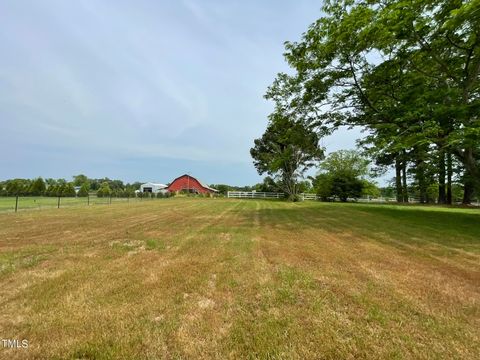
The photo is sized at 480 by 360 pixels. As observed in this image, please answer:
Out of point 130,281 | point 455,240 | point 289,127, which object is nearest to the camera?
point 130,281

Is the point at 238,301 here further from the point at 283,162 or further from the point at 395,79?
the point at 283,162

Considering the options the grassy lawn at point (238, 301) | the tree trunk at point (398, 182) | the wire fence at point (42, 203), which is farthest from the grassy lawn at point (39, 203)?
the tree trunk at point (398, 182)

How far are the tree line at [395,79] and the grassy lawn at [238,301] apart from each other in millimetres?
5758

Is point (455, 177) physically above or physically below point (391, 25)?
below

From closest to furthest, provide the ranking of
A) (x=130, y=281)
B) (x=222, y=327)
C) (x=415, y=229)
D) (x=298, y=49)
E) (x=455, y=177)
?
1. (x=222, y=327)
2. (x=130, y=281)
3. (x=415, y=229)
4. (x=298, y=49)
5. (x=455, y=177)

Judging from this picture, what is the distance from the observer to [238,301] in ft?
10.1

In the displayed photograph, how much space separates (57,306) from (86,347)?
1077 mm

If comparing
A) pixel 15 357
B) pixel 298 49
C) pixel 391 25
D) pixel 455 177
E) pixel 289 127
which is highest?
pixel 298 49

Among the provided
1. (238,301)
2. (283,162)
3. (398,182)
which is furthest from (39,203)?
(398,182)

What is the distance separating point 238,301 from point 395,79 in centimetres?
1213

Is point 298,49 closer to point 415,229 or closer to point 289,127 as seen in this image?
point 289,127

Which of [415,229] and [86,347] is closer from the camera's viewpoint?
[86,347]

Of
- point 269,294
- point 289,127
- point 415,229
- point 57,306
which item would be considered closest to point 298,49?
point 289,127

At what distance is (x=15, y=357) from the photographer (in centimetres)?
204
